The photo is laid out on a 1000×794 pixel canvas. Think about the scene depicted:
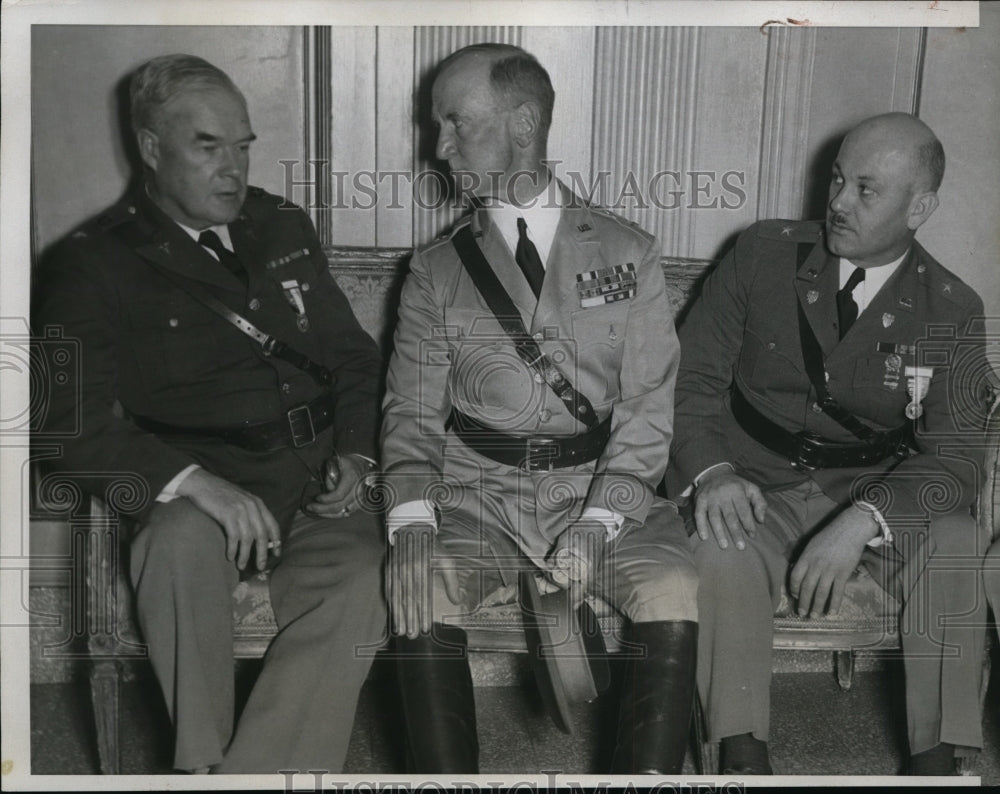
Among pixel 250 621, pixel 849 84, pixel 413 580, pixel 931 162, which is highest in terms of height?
pixel 849 84

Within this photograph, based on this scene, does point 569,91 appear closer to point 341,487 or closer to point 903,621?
point 341,487

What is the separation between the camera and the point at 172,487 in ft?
7.25

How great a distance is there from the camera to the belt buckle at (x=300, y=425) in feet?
7.79

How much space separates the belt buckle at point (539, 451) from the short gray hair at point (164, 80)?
104 cm

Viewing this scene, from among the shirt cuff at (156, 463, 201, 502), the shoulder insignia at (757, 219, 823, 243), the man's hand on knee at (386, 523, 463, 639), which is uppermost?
the shoulder insignia at (757, 219, 823, 243)

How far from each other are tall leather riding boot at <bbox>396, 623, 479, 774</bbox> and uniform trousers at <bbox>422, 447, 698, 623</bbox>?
0.08 meters

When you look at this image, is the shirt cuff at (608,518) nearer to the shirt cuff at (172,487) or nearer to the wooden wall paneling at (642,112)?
the wooden wall paneling at (642,112)

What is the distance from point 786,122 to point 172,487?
166 cm

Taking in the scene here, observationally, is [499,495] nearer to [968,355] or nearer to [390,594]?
[390,594]

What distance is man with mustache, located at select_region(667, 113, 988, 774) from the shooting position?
7.39 feet

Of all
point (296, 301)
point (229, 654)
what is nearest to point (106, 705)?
point (229, 654)

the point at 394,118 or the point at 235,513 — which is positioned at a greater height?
the point at 394,118

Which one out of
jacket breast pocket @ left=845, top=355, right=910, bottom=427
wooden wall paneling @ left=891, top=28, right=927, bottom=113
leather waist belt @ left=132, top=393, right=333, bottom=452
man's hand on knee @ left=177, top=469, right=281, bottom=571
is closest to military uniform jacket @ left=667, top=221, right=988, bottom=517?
jacket breast pocket @ left=845, top=355, right=910, bottom=427

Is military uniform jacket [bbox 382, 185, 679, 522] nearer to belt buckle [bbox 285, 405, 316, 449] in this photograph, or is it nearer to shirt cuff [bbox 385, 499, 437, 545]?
shirt cuff [bbox 385, 499, 437, 545]
